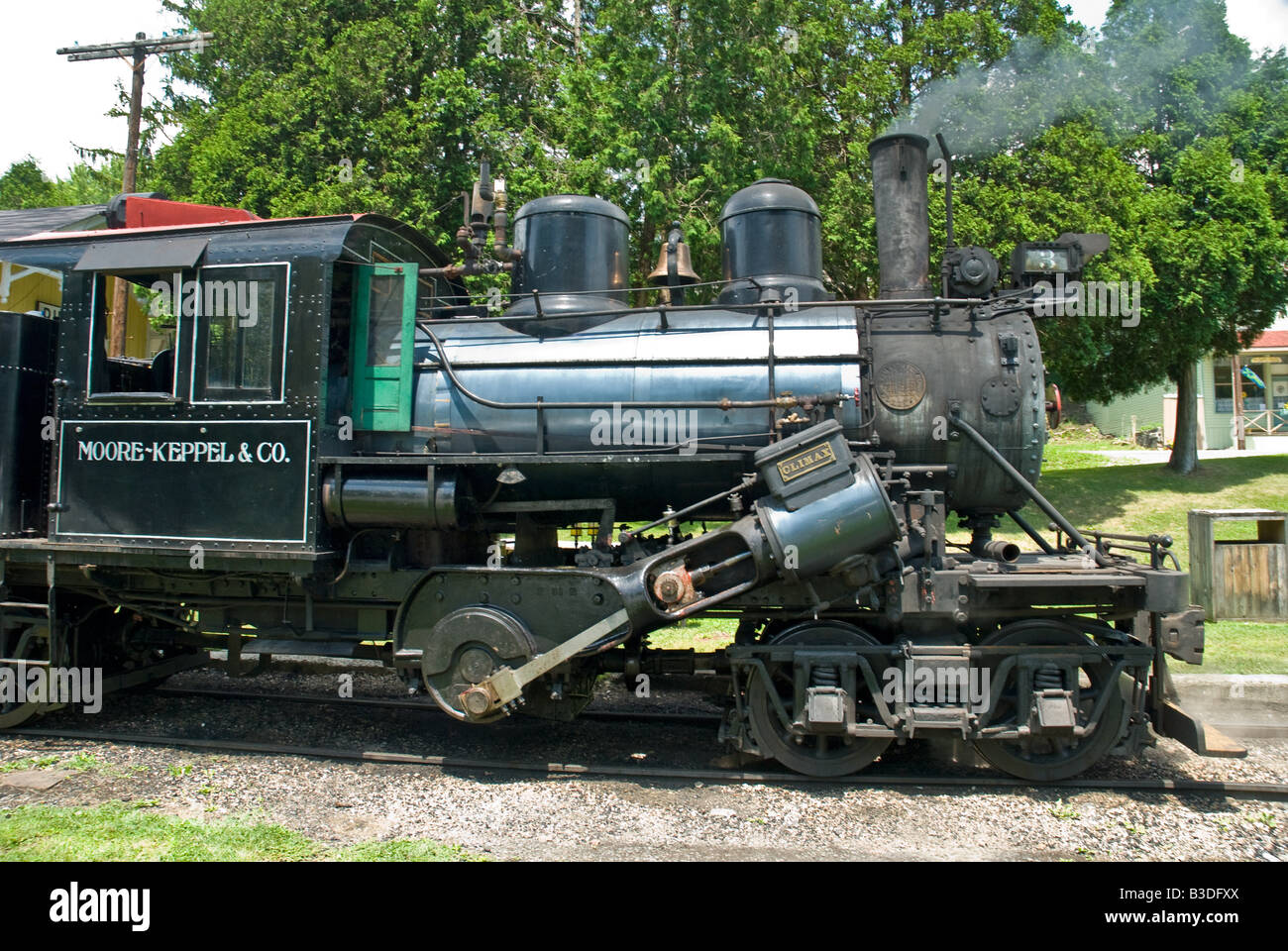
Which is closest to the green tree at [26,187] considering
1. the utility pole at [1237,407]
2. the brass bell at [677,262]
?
the brass bell at [677,262]

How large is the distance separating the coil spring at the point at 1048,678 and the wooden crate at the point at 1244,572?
5.47 metres

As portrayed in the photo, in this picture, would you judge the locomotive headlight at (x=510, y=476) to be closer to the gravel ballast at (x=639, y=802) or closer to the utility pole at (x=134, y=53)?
the gravel ballast at (x=639, y=802)

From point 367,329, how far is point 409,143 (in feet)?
Answer: 37.6

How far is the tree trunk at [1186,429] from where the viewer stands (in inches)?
725

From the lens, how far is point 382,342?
596 centimetres

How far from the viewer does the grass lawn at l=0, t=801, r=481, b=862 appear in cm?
434

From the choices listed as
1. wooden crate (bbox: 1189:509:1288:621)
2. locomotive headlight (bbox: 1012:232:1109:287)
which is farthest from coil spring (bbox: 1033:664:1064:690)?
wooden crate (bbox: 1189:509:1288:621)

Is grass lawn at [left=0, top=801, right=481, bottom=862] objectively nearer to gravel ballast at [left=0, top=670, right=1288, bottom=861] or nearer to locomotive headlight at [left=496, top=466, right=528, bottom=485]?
gravel ballast at [left=0, top=670, right=1288, bottom=861]

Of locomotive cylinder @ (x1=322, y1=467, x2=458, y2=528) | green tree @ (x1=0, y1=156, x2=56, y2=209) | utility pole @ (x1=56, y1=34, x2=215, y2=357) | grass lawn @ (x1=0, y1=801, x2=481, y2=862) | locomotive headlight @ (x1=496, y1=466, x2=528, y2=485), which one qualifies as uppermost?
green tree @ (x1=0, y1=156, x2=56, y2=209)

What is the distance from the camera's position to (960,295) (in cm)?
603

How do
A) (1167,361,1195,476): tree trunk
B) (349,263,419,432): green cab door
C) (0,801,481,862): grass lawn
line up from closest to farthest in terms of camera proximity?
(0,801,481,862): grass lawn, (349,263,419,432): green cab door, (1167,361,1195,476): tree trunk

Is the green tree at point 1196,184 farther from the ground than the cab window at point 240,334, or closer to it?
farther from the ground

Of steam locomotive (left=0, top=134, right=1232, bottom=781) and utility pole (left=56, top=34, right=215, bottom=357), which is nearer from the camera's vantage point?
steam locomotive (left=0, top=134, right=1232, bottom=781)

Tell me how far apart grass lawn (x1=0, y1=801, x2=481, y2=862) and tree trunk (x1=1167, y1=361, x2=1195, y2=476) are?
1903 cm
